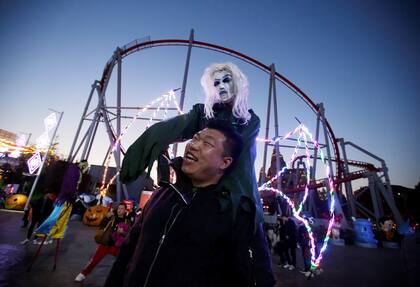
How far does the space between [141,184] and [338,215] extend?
2152 cm

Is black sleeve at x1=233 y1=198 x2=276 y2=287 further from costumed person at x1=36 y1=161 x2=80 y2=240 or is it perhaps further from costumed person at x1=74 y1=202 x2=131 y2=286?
costumed person at x1=36 y1=161 x2=80 y2=240

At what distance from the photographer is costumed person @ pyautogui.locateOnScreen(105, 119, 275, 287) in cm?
110

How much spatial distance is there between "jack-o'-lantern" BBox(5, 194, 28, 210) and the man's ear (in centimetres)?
1618

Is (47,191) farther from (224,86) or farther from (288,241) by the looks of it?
(288,241)

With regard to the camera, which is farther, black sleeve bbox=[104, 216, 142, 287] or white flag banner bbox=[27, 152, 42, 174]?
white flag banner bbox=[27, 152, 42, 174]

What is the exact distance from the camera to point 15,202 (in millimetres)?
13023

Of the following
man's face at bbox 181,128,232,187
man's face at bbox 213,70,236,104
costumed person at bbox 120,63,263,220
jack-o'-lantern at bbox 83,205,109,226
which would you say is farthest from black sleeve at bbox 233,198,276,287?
jack-o'-lantern at bbox 83,205,109,226

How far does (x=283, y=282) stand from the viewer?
17.9 ft

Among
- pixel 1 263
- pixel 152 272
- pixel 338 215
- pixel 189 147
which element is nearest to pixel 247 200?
pixel 189 147

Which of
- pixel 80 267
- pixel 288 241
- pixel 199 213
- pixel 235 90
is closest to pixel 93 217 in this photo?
pixel 80 267

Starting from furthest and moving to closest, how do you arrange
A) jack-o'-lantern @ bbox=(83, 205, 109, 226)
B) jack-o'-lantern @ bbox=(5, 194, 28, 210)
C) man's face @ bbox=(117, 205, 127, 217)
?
jack-o'-lantern @ bbox=(5, 194, 28, 210) → jack-o'-lantern @ bbox=(83, 205, 109, 226) → man's face @ bbox=(117, 205, 127, 217)

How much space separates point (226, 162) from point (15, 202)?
638 inches

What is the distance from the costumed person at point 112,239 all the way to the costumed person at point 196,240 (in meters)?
3.35

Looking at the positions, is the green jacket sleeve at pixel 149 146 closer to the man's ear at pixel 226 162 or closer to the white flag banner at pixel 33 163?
the man's ear at pixel 226 162
